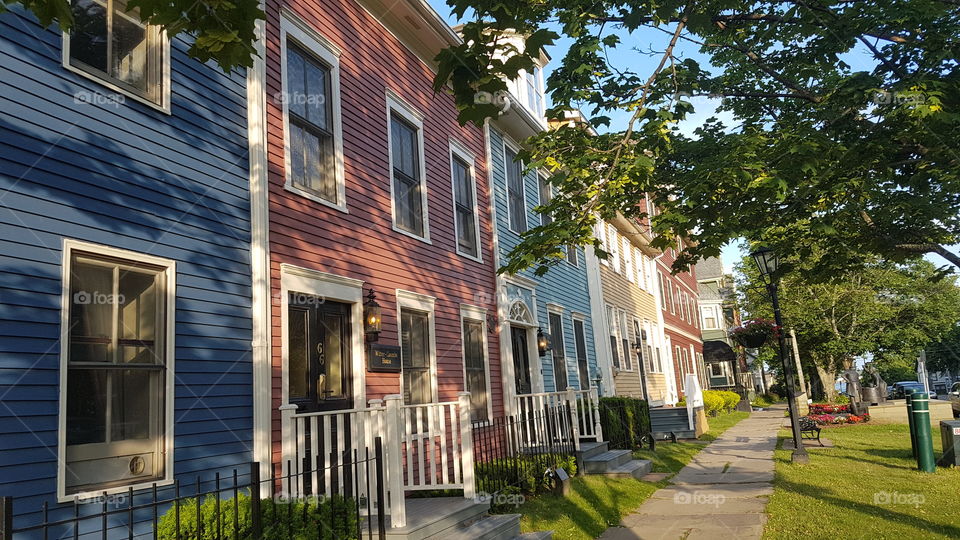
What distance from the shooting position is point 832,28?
320 inches

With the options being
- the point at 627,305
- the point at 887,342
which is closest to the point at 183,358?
the point at 627,305

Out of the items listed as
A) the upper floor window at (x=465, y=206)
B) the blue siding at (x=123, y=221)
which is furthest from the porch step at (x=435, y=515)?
the upper floor window at (x=465, y=206)

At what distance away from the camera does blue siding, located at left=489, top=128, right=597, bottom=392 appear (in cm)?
1377

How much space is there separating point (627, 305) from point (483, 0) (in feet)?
65.3

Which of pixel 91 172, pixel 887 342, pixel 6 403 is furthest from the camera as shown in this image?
pixel 887 342

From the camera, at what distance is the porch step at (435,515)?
606 centimetres

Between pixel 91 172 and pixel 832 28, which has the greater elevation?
pixel 832 28

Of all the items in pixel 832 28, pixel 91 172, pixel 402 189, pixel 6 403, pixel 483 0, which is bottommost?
pixel 6 403

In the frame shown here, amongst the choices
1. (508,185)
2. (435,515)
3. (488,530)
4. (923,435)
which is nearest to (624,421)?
(923,435)

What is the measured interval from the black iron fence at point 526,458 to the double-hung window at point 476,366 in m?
0.31

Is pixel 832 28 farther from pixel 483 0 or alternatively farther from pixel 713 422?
pixel 713 422

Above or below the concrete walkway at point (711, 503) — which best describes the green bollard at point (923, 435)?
above

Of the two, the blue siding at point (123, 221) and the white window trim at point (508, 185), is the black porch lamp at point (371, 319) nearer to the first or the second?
the blue siding at point (123, 221)

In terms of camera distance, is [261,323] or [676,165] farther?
[676,165]
